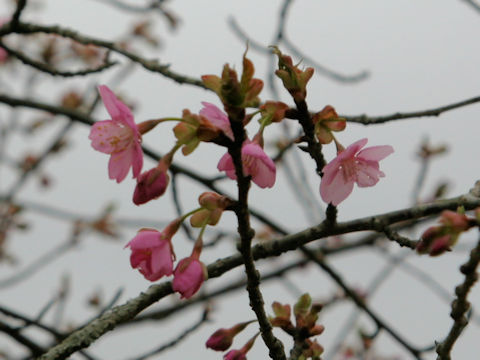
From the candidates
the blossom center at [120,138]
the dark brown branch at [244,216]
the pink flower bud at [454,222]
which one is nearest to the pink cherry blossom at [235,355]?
the dark brown branch at [244,216]

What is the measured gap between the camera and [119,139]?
4.27 ft

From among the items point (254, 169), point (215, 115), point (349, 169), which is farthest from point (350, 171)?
point (215, 115)

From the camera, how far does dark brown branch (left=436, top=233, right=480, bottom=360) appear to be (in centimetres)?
90

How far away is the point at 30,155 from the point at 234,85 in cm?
513

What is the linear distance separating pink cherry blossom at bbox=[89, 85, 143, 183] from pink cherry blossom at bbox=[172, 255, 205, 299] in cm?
20

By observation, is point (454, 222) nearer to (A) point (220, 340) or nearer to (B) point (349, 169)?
(B) point (349, 169)

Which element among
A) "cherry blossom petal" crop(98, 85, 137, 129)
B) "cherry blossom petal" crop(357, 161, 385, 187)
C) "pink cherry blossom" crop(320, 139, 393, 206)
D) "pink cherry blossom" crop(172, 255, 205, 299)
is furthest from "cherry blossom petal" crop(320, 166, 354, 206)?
"cherry blossom petal" crop(98, 85, 137, 129)

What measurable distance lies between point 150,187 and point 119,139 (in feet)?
0.76

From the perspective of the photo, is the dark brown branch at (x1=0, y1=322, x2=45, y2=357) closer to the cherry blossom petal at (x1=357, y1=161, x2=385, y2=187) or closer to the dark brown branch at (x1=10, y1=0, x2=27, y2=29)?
the dark brown branch at (x1=10, y1=0, x2=27, y2=29)

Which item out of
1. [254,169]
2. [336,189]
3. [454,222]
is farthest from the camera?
[336,189]

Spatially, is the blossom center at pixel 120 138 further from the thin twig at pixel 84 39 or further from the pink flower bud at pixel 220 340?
the thin twig at pixel 84 39

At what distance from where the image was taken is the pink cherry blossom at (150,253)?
1155 millimetres

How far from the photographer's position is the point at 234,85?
983mm

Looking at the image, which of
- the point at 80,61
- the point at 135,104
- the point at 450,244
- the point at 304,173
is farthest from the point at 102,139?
the point at 80,61
